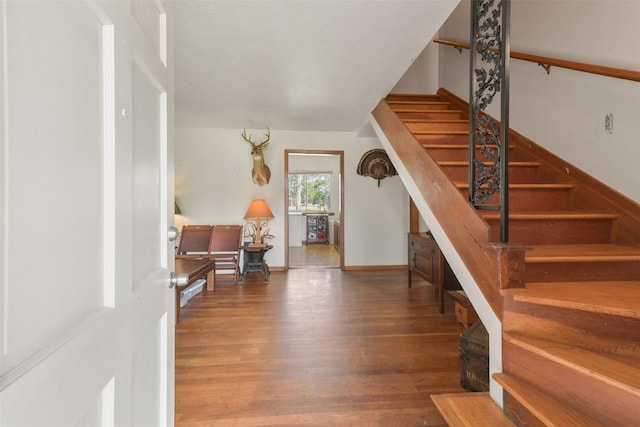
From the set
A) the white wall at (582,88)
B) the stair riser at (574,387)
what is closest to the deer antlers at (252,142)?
the white wall at (582,88)

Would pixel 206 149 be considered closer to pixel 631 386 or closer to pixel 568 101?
pixel 568 101

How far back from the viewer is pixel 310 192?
29.7 ft

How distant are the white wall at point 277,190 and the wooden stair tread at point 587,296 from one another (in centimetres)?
360

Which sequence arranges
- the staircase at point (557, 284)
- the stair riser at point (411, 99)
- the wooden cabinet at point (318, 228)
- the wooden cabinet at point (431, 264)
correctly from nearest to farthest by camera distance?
the staircase at point (557, 284) → the wooden cabinet at point (431, 264) → the stair riser at point (411, 99) → the wooden cabinet at point (318, 228)

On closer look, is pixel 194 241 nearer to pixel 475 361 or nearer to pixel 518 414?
pixel 475 361

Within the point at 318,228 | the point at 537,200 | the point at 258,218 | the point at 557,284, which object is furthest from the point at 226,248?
the point at 318,228

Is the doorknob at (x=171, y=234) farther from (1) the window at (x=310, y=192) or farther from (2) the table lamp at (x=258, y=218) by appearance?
(1) the window at (x=310, y=192)

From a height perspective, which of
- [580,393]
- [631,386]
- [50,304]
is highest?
[50,304]

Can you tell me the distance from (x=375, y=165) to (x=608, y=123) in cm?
316

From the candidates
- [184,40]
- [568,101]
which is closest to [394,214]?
[568,101]

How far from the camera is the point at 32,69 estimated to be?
16.6 inches

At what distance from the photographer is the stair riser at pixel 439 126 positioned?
3010 mm

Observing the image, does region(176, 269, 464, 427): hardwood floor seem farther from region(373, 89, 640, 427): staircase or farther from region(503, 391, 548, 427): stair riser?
region(373, 89, 640, 427): staircase

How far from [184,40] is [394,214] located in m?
3.93
